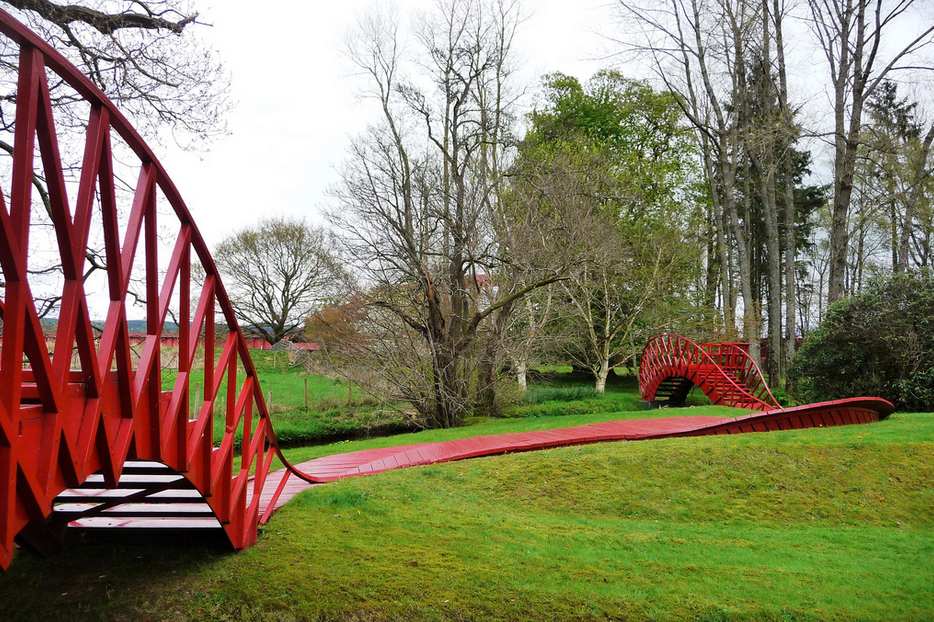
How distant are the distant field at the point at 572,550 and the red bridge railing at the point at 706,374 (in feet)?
Answer: 24.4

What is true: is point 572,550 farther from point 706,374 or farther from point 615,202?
point 615,202

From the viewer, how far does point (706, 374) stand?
56.5ft

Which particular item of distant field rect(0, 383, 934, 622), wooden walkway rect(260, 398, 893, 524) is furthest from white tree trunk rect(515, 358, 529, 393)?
distant field rect(0, 383, 934, 622)

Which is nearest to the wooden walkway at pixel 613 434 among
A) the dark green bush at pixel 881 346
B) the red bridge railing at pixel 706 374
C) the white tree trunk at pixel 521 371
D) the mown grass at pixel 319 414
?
the dark green bush at pixel 881 346

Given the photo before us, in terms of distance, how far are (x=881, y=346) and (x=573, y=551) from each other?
11.4 m

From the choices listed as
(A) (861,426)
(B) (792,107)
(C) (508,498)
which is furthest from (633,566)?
(B) (792,107)

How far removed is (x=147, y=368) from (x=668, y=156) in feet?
103

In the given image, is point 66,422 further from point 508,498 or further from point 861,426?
point 861,426

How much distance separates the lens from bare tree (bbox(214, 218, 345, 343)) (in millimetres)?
31922

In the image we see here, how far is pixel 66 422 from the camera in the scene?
2395 mm

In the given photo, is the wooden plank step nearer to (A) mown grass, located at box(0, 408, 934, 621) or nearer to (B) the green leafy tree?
(A) mown grass, located at box(0, 408, 934, 621)

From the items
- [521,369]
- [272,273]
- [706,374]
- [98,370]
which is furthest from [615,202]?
[98,370]

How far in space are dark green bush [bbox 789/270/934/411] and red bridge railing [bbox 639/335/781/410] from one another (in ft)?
4.82

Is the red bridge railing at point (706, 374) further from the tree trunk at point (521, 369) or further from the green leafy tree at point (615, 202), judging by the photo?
the tree trunk at point (521, 369)
